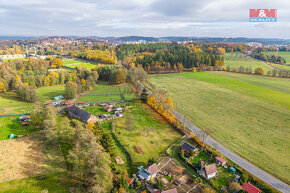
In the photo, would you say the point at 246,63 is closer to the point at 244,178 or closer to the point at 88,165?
the point at 244,178

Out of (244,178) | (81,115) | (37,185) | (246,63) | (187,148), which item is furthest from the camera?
(246,63)

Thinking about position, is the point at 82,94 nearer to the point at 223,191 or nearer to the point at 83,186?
the point at 83,186

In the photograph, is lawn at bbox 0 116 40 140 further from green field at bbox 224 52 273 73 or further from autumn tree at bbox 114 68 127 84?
green field at bbox 224 52 273 73

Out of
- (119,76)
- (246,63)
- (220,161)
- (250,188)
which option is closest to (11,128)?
(119,76)

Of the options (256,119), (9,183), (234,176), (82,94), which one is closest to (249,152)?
(234,176)

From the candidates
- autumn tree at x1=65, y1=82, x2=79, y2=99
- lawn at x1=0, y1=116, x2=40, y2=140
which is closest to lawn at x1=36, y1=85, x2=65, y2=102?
autumn tree at x1=65, y1=82, x2=79, y2=99
